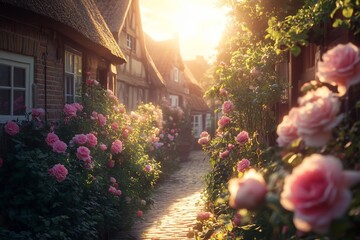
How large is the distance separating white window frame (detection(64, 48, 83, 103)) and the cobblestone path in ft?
9.25

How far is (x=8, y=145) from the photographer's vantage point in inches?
225

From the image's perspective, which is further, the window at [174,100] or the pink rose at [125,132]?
the window at [174,100]

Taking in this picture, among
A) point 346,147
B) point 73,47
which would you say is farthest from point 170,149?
point 346,147

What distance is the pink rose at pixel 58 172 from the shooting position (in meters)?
5.17

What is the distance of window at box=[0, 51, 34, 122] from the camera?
633cm

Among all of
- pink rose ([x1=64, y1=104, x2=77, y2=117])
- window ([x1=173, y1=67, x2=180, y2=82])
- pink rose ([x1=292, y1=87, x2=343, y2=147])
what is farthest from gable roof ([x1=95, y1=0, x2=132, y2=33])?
pink rose ([x1=292, y1=87, x2=343, y2=147])

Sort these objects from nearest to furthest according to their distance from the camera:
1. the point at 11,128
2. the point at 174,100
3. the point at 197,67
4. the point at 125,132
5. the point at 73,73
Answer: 1. the point at 11,128
2. the point at 125,132
3. the point at 73,73
4. the point at 174,100
5. the point at 197,67

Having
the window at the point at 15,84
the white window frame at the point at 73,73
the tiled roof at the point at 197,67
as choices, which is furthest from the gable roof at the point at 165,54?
the window at the point at 15,84

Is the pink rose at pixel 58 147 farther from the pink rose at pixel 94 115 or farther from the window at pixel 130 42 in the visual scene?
the window at pixel 130 42

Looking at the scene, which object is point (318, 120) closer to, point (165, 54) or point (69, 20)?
point (69, 20)

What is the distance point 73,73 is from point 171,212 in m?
3.52

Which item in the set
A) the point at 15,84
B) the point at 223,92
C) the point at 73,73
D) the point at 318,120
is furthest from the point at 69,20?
the point at 318,120

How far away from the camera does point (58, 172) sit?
5.18 m

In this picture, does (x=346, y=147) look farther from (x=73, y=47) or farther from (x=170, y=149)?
(x=170, y=149)
